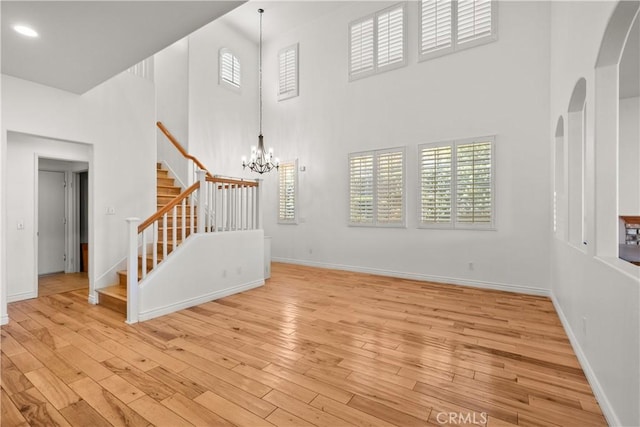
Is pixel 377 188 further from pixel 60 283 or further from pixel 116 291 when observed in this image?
pixel 60 283

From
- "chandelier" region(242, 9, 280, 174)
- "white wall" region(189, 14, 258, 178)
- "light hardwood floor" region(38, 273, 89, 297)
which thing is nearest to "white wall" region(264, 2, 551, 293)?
"chandelier" region(242, 9, 280, 174)

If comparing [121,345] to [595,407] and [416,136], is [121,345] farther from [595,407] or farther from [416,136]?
[416,136]

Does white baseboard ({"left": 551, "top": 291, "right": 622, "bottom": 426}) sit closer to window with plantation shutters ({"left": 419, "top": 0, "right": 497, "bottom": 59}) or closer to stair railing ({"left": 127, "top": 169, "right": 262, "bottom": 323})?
stair railing ({"left": 127, "top": 169, "right": 262, "bottom": 323})

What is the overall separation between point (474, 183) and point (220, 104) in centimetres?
589

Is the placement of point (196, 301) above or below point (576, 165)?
below

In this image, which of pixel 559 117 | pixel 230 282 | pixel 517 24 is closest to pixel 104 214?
pixel 230 282

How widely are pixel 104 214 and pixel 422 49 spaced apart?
6059 millimetres

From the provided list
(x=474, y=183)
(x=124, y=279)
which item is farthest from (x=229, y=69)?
(x=474, y=183)

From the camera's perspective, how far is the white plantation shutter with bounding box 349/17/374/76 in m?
6.27

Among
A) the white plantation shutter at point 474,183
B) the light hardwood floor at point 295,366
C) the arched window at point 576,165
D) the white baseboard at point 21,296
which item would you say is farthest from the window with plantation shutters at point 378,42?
the white baseboard at point 21,296

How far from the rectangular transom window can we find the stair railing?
306 cm

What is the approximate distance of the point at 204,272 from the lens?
13.9 feet

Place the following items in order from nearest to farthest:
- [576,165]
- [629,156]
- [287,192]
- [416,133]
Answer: [576,165], [629,156], [416,133], [287,192]

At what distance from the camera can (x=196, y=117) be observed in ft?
22.3
